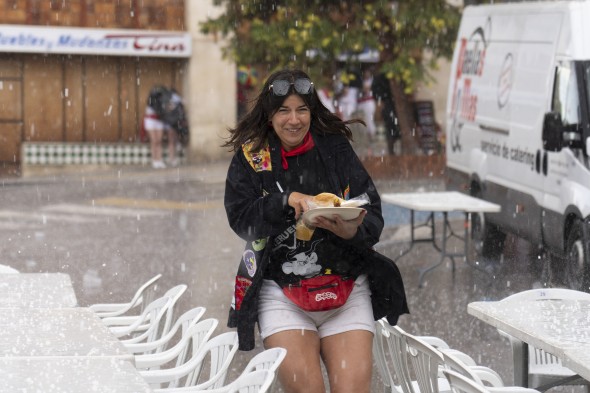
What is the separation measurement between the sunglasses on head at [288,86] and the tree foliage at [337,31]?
16.5 metres

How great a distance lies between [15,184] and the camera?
24078 millimetres

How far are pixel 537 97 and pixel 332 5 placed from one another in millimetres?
10831

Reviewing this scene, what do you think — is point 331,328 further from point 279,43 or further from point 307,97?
point 279,43

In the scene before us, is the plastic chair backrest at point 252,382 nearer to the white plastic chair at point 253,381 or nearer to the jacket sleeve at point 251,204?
the white plastic chair at point 253,381

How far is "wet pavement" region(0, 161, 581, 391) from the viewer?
10.3 meters

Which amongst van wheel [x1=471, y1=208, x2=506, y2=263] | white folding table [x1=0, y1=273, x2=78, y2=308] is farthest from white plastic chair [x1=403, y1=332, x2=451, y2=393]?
van wheel [x1=471, y1=208, x2=506, y2=263]

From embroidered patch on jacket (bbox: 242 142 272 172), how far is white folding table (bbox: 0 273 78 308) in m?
1.28

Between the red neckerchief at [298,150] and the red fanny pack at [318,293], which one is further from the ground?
the red neckerchief at [298,150]

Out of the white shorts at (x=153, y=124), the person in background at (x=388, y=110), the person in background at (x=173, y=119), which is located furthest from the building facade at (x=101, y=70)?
the person in background at (x=388, y=110)

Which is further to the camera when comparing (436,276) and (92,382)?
(436,276)

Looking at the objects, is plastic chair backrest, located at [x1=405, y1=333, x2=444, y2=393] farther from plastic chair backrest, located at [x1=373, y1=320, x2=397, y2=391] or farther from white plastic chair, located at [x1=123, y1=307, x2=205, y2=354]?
white plastic chair, located at [x1=123, y1=307, x2=205, y2=354]

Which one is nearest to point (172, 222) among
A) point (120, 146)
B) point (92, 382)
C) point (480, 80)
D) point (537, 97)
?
point (480, 80)

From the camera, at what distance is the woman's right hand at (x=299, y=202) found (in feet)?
16.6

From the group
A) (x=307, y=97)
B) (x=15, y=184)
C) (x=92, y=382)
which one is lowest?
(x=15, y=184)
